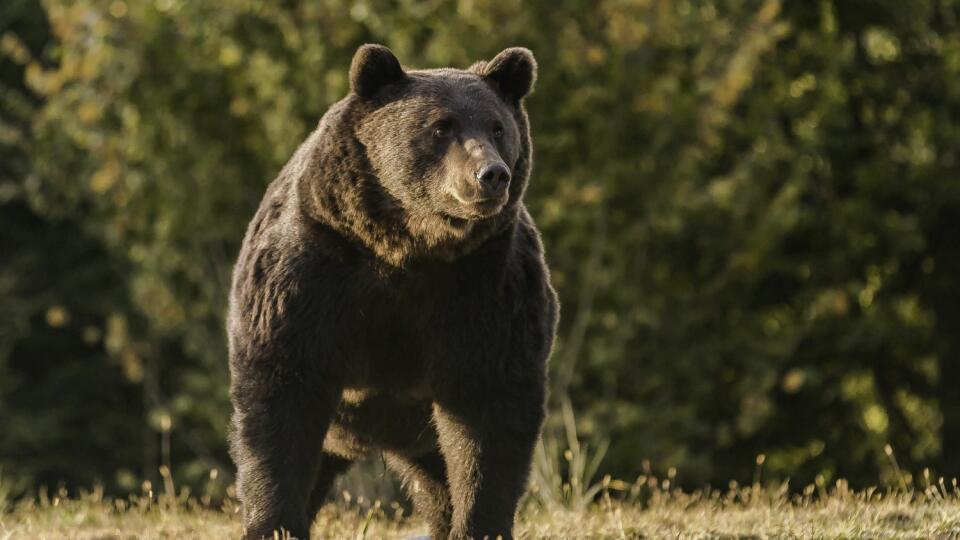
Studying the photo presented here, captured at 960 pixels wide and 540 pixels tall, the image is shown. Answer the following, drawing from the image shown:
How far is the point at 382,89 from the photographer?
585cm

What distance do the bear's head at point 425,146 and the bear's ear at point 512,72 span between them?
8cm

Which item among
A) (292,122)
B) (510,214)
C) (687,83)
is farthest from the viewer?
(687,83)

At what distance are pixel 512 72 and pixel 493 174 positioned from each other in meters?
0.79

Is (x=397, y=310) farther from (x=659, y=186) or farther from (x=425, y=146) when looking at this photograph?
(x=659, y=186)

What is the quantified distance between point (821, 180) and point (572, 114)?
4.09 metres

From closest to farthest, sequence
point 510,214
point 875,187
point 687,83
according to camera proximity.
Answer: point 510,214
point 687,83
point 875,187

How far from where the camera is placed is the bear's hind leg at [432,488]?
6344 millimetres

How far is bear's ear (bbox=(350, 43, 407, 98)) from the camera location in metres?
5.75

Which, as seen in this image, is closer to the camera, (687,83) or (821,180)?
(687,83)

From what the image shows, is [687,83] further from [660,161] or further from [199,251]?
[199,251]

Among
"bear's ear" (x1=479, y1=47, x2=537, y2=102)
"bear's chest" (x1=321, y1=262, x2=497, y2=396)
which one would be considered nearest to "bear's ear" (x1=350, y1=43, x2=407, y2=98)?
"bear's ear" (x1=479, y1=47, x2=537, y2=102)

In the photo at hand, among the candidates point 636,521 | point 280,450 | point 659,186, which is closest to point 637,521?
point 636,521

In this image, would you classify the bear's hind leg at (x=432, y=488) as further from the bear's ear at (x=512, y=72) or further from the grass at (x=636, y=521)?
the bear's ear at (x=512, y=72)

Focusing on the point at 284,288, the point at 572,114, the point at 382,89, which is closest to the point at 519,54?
the point at 382,89
